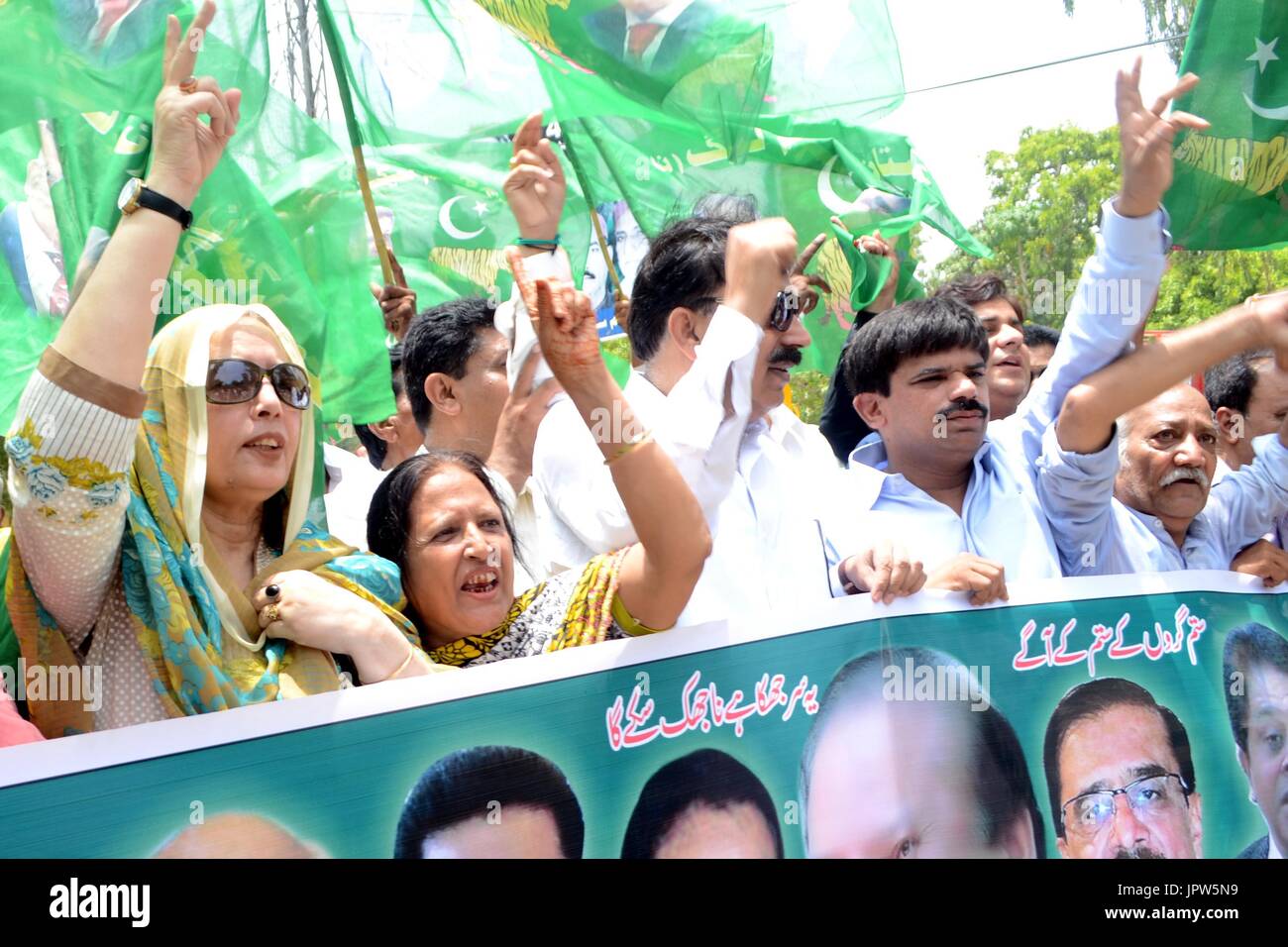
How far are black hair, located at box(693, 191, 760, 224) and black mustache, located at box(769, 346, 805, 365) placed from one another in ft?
1.37

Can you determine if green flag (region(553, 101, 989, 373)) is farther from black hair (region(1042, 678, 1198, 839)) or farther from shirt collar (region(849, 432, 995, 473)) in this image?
black hair (region(1042, 678, 1198, 839))

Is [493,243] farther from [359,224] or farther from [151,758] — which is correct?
[151,758]

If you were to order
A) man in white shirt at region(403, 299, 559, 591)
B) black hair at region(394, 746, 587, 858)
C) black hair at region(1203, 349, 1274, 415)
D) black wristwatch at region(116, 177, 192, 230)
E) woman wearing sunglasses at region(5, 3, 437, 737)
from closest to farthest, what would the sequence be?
woman wearing sunglasses at region(5, 3, 437, 737)
black wristwatch at region(116, 177, 192, 230)
black hair at region(394, 746, 587, 858)
man in white shirt at region(403, 299, 559, 591)
black hair at region(1203, 349, 1274, 415)

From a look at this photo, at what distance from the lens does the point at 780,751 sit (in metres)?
2.66

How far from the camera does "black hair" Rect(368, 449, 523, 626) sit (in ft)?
9.22

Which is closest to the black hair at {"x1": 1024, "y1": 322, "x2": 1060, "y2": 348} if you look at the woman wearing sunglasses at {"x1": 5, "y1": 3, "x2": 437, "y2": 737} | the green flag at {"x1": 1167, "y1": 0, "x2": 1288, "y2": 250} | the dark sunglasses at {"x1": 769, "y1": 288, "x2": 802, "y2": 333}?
the green flag at {"x1": 1167, "y1": 0, "x2": 1288, "y2": 250}

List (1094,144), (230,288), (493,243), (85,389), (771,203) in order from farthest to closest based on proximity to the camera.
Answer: (1094,144)
(493,243)
(771,203)
(230,288)
(85,389)

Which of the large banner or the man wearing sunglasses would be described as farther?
the man wearing sunglasses

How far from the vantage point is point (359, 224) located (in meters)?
3.61

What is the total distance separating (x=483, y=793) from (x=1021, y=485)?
5.10 ft

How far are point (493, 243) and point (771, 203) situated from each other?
917 millimetres

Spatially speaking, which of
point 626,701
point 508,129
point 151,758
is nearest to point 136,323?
point 151,758

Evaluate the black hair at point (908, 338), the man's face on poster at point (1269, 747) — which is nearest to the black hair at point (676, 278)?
the black hair at point (908, 338)

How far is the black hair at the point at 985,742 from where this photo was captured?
2764 mm
